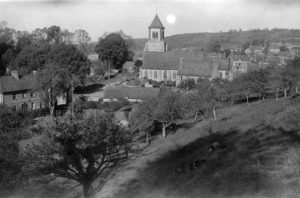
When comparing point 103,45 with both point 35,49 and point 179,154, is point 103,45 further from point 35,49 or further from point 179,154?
point 179,154

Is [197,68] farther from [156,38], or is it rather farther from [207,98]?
[207,98]

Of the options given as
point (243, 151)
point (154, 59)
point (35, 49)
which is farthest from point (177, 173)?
point (154, 59)

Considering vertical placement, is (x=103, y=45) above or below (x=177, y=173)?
above

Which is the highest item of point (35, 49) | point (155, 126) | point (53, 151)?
point (35, 49)

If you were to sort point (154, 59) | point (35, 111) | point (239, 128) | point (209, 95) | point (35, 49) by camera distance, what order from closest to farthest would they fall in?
1. point (239, 128)
2. point (209, 95)
3. point (35, 111)
4. point (35, 49)
5. point (154, 59)

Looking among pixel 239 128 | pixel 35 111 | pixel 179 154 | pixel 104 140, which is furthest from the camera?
pixel 35 111
